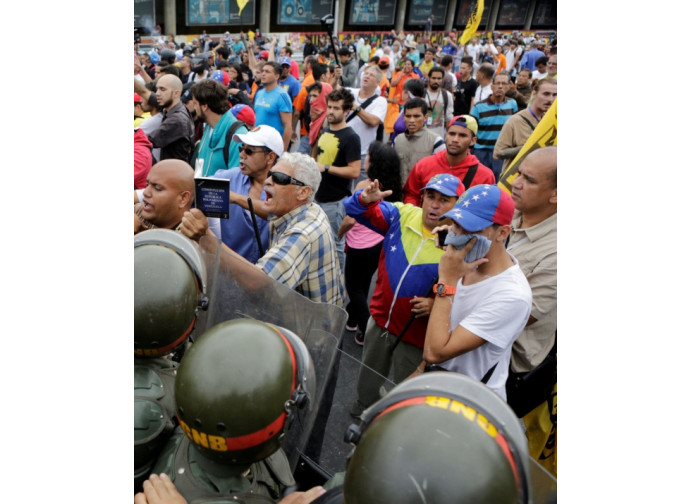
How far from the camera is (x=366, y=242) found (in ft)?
12.8

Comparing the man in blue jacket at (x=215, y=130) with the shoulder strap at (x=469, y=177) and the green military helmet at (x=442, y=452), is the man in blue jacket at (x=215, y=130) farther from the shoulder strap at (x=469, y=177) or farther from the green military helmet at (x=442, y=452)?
the green military helmet at (x=442, y=452)

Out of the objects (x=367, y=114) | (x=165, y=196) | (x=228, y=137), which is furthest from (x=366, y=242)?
(x=367, y=114)

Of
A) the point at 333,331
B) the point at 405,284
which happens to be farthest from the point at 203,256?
the point at 405,284

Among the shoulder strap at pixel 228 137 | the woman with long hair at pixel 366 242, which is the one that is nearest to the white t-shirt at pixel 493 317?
the woman with long hair at pixel 366 242

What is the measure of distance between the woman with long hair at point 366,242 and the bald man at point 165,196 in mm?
1288

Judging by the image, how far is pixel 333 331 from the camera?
1.80 meters

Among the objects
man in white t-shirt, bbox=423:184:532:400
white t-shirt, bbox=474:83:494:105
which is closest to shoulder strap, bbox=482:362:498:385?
man in white t-shirt, bbox=423:184:532:400

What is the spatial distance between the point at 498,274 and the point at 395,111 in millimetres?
6787

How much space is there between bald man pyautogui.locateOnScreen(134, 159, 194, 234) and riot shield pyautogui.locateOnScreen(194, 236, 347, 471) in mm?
707

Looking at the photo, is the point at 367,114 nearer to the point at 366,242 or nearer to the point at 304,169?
the point at 366,242

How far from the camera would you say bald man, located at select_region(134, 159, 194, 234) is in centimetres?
273

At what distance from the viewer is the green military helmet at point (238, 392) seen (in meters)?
1.41

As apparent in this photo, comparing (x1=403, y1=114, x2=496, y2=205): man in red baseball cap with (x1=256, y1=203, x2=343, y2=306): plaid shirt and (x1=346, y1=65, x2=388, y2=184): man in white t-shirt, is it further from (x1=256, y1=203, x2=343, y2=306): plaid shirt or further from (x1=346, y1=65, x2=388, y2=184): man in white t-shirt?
(x1=256, y1=203, x2=343, y2=306): plaid shirt

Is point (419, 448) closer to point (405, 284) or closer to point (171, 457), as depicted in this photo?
point (171, 457)
